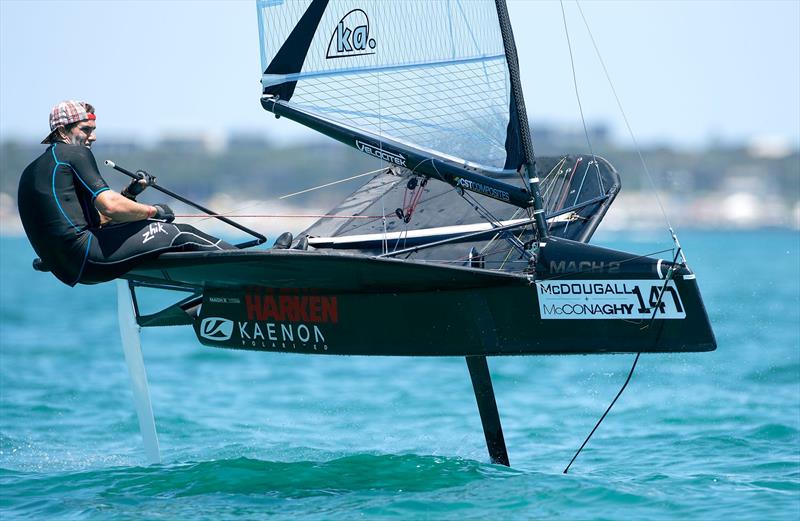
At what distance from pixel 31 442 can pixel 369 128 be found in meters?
3.47

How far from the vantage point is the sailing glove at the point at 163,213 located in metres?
5.58

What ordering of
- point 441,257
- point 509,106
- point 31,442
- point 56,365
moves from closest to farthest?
point 509,106 → point 441,257 → point 31,442 → point 56,365

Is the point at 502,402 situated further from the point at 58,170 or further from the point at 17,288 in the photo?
the point at 17,288

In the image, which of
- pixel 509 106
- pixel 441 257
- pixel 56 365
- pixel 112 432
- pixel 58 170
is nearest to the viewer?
pixel 58 170

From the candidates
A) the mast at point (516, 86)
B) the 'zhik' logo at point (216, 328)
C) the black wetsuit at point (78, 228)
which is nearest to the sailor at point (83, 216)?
the black wetsuit at point (78, 228)

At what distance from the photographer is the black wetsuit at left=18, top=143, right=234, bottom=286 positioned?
5387 mm

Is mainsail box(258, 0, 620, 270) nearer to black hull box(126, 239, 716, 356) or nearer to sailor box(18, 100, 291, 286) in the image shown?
black hull box(126, 239, 716, 356)

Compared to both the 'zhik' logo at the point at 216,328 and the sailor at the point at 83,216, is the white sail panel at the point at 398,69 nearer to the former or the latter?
the sailor at the point at 83,216

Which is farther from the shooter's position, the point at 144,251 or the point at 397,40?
the point at 397,40

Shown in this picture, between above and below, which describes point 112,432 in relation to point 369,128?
below

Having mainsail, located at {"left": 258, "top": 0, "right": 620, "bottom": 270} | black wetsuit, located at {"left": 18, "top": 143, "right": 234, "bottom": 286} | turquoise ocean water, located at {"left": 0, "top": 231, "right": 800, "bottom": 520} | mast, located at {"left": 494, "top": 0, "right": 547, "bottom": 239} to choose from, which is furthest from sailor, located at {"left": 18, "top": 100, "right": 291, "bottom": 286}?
mast, located at {"left": 494, "top": 0, "right": 547, "bottom": 239}

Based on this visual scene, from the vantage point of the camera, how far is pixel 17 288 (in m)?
29.0

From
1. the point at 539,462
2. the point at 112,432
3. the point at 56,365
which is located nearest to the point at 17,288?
the point at 56,365

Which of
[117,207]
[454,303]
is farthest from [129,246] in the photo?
[454,303]
